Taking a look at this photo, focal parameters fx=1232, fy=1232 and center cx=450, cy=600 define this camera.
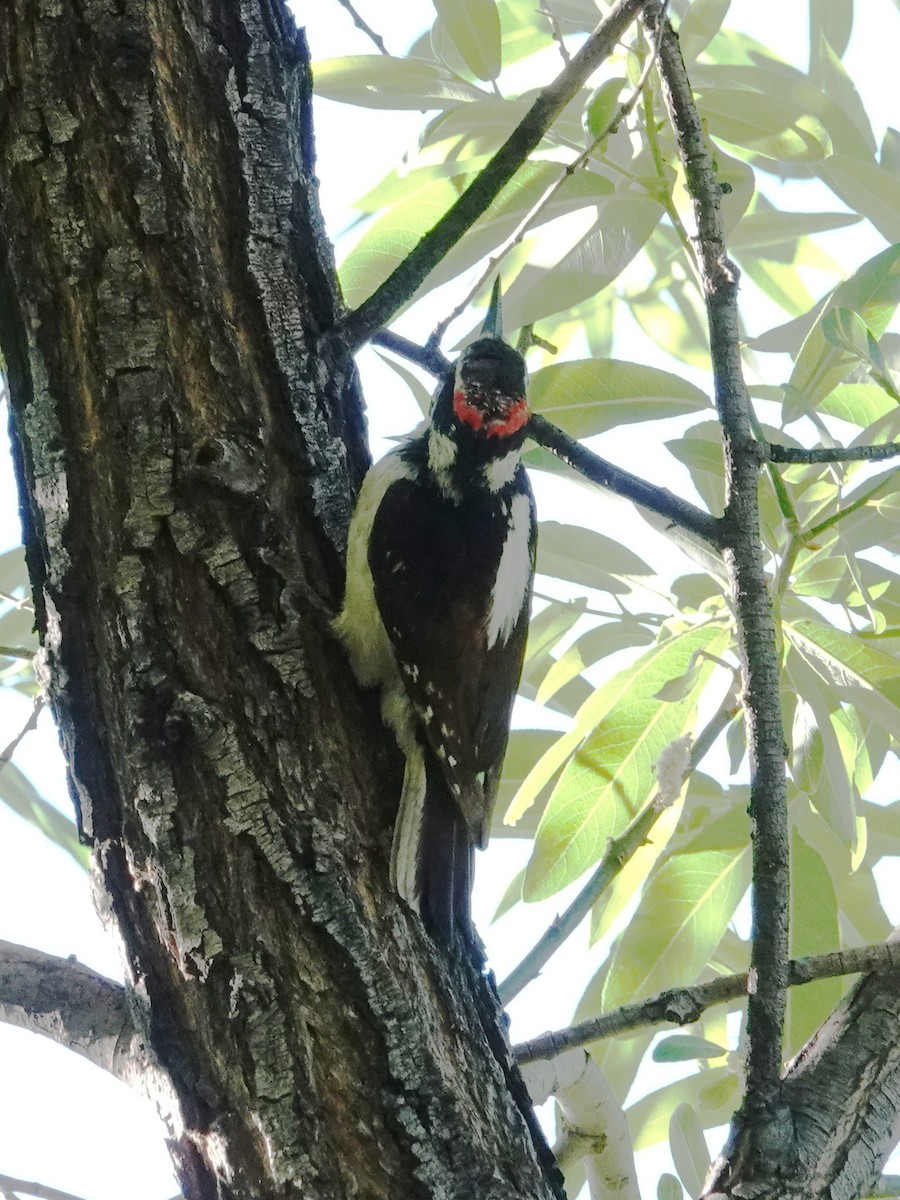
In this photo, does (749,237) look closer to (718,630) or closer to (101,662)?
(718,630)

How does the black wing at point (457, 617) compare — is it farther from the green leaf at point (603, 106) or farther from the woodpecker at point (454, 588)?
the green leaf at point (603, 106)

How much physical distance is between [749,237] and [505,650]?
84cm

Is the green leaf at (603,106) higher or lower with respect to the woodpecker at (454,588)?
higher

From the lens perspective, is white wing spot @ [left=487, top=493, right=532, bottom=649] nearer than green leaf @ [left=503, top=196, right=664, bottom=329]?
No

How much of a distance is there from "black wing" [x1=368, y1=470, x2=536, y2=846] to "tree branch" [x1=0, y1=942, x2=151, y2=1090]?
42 centimetres

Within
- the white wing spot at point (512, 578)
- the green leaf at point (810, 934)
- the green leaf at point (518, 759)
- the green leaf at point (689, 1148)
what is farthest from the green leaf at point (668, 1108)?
the white wing spot at point (512, 578)

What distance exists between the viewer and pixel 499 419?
1.57 metres

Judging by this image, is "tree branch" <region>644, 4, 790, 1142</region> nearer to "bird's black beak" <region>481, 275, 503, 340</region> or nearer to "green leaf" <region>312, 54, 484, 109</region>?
"bird's black beak" <region>481, 275, 503, 340</region>

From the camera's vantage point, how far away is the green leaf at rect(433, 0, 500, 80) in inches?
58.4

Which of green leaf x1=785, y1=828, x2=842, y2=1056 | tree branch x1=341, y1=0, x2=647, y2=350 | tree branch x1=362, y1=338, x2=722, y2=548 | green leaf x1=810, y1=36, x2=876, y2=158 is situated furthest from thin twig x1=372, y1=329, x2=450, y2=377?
green leaf x1=810, y1=36, x2=876, y2=158

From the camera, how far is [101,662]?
110cm

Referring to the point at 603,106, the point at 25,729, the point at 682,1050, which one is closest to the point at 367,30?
the point at 603,106

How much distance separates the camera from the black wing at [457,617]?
56.2 inches

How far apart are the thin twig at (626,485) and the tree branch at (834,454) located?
82 mm
